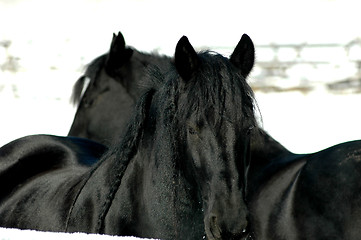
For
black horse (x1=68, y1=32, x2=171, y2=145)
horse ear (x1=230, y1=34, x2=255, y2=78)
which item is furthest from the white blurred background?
horse ear (x1=230, y1=34, x2=255, y2=78)

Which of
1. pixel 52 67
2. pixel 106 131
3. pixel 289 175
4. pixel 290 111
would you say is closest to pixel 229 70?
pixel 289 175

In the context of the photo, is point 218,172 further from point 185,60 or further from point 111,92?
point 111,92

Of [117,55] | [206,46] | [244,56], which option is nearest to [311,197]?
[244,56]

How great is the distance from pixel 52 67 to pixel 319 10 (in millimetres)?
3978

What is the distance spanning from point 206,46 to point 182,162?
29.3ft

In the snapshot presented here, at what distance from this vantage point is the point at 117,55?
6375 millimetres

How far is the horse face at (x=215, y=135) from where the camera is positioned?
2961 mm

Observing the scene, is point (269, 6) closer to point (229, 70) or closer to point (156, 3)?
point (156, 3)

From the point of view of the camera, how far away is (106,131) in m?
6.39

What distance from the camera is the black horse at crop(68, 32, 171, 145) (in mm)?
6371

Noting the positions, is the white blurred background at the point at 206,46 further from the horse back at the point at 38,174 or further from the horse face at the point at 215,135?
the horse face at the point at 215,135

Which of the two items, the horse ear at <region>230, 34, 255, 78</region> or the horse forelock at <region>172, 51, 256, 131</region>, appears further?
the horse ear at <region>230, 34, 255, 78</region>

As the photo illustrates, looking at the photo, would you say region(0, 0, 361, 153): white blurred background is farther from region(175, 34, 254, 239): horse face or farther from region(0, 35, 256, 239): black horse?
region(175, 34, 254, 239): horse face

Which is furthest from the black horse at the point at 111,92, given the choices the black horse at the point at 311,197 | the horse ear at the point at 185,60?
the horse ear at the point at 185,60
